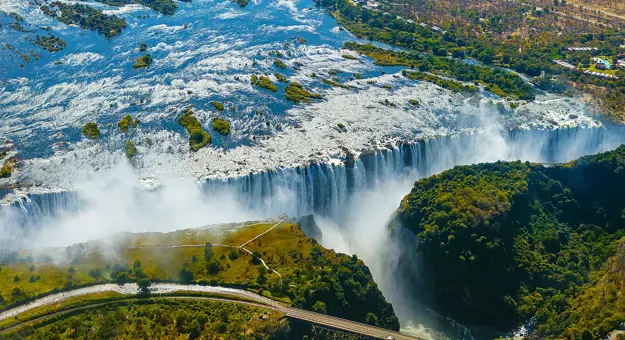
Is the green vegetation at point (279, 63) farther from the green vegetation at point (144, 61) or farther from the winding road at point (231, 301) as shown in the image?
the winding road at point (231, 301)

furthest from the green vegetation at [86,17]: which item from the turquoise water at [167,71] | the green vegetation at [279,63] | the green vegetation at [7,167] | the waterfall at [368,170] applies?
the waterfall at [368,170]

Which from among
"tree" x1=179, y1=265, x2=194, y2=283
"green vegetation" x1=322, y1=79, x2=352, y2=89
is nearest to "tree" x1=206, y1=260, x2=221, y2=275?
"tree" x1=179, y1=265, x2=194, y2=283

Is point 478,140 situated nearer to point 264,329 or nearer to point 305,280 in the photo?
point 305,280

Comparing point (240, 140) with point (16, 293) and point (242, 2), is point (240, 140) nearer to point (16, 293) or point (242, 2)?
point (16, 293)

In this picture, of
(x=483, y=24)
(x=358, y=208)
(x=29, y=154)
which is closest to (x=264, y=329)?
(x=358, y=208)

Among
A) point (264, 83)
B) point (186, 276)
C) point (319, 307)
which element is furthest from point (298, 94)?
point (319, 307)
